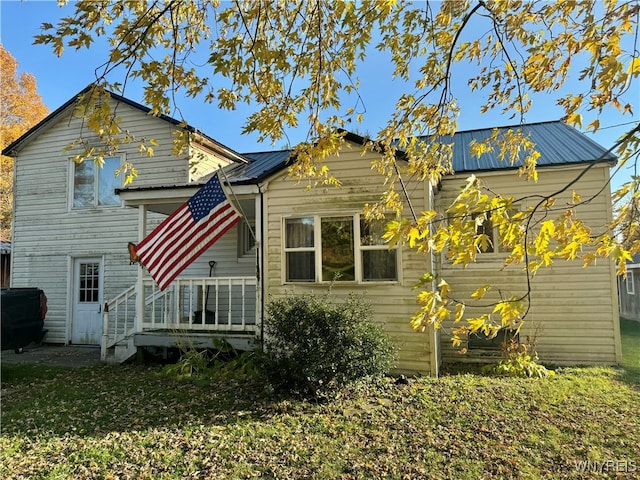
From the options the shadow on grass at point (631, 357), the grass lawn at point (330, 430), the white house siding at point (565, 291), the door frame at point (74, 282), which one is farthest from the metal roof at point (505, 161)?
the door frame at point (74, 282)

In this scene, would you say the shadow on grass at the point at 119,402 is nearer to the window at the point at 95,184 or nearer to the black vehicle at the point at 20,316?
the black vehicle at the point at 20,316

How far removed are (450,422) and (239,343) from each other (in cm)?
419

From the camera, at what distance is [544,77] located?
4258 millimetres

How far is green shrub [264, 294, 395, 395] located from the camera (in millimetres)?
5707

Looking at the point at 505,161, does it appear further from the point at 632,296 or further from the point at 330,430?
the point at 632,296

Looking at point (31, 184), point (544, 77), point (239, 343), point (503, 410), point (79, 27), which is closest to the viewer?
point (79, 27)

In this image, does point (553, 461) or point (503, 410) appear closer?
point (553, 461)

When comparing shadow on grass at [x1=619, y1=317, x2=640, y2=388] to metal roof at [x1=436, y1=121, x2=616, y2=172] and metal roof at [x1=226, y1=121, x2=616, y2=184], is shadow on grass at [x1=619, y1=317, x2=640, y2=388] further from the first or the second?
metal roof at [x1=436, y1=121, x2=616, y2=172]

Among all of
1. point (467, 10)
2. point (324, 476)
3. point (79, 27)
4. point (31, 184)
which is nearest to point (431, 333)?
point (324, 476)

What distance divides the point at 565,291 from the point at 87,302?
40.0ft

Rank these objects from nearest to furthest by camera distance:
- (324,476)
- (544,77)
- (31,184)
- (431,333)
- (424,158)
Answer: (324,476) → (544,77) → (424,158) → (431,333) → (31,184)

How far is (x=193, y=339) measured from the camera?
321 inches

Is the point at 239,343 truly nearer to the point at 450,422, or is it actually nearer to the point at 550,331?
the point at 450,422

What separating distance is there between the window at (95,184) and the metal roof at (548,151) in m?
9.03
